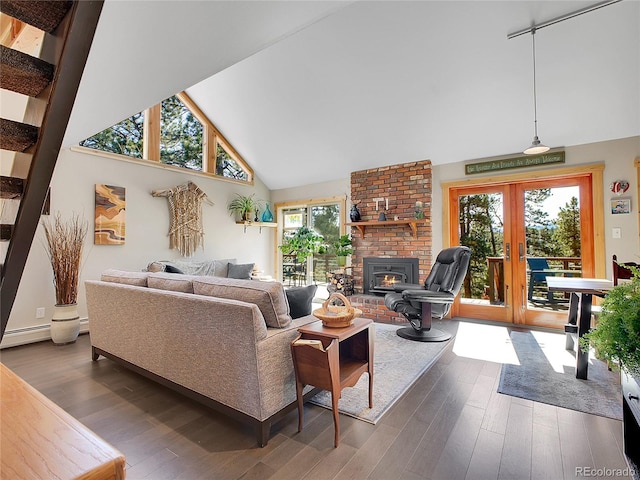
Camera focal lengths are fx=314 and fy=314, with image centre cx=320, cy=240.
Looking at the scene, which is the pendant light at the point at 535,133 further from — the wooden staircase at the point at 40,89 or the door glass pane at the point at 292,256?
the door glass pane at the point at 292,256

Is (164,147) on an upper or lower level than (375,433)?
upper

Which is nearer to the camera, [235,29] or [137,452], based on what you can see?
[137,452]

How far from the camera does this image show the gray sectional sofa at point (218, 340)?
5.89 feet

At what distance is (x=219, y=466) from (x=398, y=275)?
12.9 ft

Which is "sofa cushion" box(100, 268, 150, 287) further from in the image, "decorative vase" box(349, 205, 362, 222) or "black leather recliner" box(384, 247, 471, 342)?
"decorative vase" box(349, 205, 362, 222)

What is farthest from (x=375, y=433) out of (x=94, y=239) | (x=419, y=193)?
(x=94, y=239)

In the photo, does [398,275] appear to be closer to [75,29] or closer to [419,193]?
[419,193]

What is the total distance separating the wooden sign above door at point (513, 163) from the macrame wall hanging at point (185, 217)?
438cm

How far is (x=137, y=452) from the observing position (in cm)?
173

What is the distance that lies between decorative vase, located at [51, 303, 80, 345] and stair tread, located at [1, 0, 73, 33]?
3450 mm

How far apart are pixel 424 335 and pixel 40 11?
3940 mm

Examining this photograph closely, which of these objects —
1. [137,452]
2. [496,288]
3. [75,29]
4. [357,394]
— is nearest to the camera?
[75,29]

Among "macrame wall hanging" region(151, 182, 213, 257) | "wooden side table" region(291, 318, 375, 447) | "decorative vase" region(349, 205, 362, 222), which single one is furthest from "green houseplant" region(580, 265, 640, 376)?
"macrame wall hanging" region(151, 182, 213, 257)

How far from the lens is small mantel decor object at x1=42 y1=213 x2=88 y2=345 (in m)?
3.60
